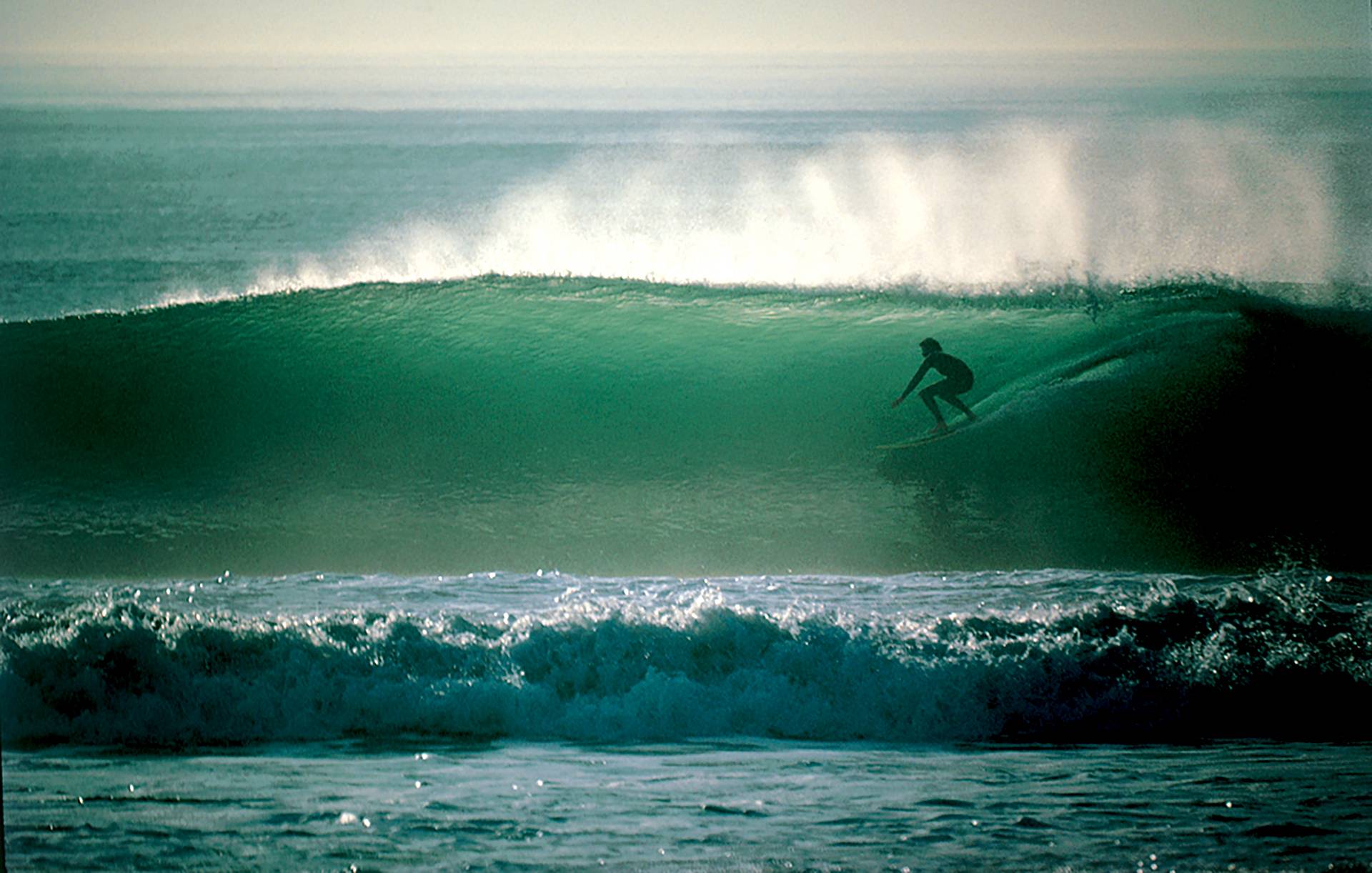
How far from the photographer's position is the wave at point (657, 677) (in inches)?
124

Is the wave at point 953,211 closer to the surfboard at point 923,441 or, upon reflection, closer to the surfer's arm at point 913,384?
the surfer's arm at point 913,384

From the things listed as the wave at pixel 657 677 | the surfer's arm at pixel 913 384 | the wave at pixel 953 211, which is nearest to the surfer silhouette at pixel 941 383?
the surfer's arm at pixel 913 384

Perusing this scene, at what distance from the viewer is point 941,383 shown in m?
4.05

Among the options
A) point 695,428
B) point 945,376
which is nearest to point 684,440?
point 695,428

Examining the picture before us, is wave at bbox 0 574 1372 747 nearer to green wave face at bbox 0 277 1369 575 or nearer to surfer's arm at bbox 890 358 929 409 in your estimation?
green wave face at bbox 0 277 1369 575

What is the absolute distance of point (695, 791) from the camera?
2.79 meters

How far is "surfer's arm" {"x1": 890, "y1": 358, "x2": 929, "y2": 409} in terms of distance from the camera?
4023 mm

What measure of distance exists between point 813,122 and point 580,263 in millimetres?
983

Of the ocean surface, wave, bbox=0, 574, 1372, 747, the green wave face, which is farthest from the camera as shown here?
the green wave face

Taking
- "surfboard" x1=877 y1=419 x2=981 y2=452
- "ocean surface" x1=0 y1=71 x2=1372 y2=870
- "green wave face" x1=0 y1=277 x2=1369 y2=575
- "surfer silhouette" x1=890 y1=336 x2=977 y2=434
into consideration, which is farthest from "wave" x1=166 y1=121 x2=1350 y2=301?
"surfboard" x1=877 y1=419 x2=981 y2=452

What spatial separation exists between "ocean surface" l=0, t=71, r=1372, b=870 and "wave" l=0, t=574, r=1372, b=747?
0.04 ft

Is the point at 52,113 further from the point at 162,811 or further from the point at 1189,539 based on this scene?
the point at 1189,539

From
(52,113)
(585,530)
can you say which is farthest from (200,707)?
(52,113)

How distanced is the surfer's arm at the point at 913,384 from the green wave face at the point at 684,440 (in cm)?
4
